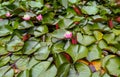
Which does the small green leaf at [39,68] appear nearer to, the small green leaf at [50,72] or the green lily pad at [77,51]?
the small green leaf at [50,72]

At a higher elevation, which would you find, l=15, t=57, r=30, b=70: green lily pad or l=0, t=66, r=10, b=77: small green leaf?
l=15, t=57, r=30, b=70: green lily pad

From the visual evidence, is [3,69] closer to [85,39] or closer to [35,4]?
[85,39]

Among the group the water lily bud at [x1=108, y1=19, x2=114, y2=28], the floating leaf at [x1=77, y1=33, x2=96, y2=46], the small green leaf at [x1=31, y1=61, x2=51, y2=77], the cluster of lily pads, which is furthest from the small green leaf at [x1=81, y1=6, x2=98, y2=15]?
the small green leaf at [x1=31, y1=61, x2=51, y2=77]

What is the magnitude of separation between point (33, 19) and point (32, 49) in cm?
30

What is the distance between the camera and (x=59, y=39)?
1.38 metres

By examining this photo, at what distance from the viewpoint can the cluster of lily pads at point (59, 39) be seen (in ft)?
3.90

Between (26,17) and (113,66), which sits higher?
(26,17)

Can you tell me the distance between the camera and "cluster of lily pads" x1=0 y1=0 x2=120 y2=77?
1189 mm

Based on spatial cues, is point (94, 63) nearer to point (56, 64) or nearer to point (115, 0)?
point (56, 64)

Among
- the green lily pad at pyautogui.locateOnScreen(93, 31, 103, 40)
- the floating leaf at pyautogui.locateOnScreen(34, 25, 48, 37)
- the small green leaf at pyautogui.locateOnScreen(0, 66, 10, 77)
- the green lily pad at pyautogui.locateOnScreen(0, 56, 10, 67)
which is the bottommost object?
the small green leaf at pyautogui.locateOnScreen(0, 66, 10, 77)

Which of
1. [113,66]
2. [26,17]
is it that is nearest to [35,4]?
[26,17]

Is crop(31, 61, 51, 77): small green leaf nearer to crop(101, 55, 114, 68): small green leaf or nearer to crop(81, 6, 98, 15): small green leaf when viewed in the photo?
crop(101, 55, 114, 68): small green leaf

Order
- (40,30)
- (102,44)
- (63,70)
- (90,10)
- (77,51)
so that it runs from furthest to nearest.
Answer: (90,10)
(40,30)
(102,44)
(77,51)
(63,70)

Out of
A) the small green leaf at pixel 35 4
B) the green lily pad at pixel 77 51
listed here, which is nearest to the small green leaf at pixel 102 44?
the green lily pad at pixel 77 51
